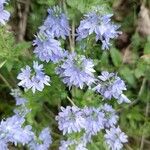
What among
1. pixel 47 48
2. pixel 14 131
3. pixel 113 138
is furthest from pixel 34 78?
pixel 113 138

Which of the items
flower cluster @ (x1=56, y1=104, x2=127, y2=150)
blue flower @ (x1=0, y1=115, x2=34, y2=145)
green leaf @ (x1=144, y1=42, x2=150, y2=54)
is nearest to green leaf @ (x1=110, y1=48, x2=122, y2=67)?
green leaf @ (x1=144, y1=42, x2=150, y2=54)

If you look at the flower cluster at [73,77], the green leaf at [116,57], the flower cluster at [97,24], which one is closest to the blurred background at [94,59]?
the green leaf at [116,57]

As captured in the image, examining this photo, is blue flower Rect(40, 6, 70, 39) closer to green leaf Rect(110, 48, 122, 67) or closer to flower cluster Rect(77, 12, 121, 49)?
flower cluster Rect(77, 12, 121, 49)

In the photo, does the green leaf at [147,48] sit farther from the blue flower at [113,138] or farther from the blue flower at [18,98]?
the blue flower at [18,98]

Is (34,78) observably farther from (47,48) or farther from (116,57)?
(116,57)

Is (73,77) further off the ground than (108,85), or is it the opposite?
(73,77)

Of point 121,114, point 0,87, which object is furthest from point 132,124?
point 0,87

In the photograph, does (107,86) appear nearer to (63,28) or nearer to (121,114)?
(63,28)
